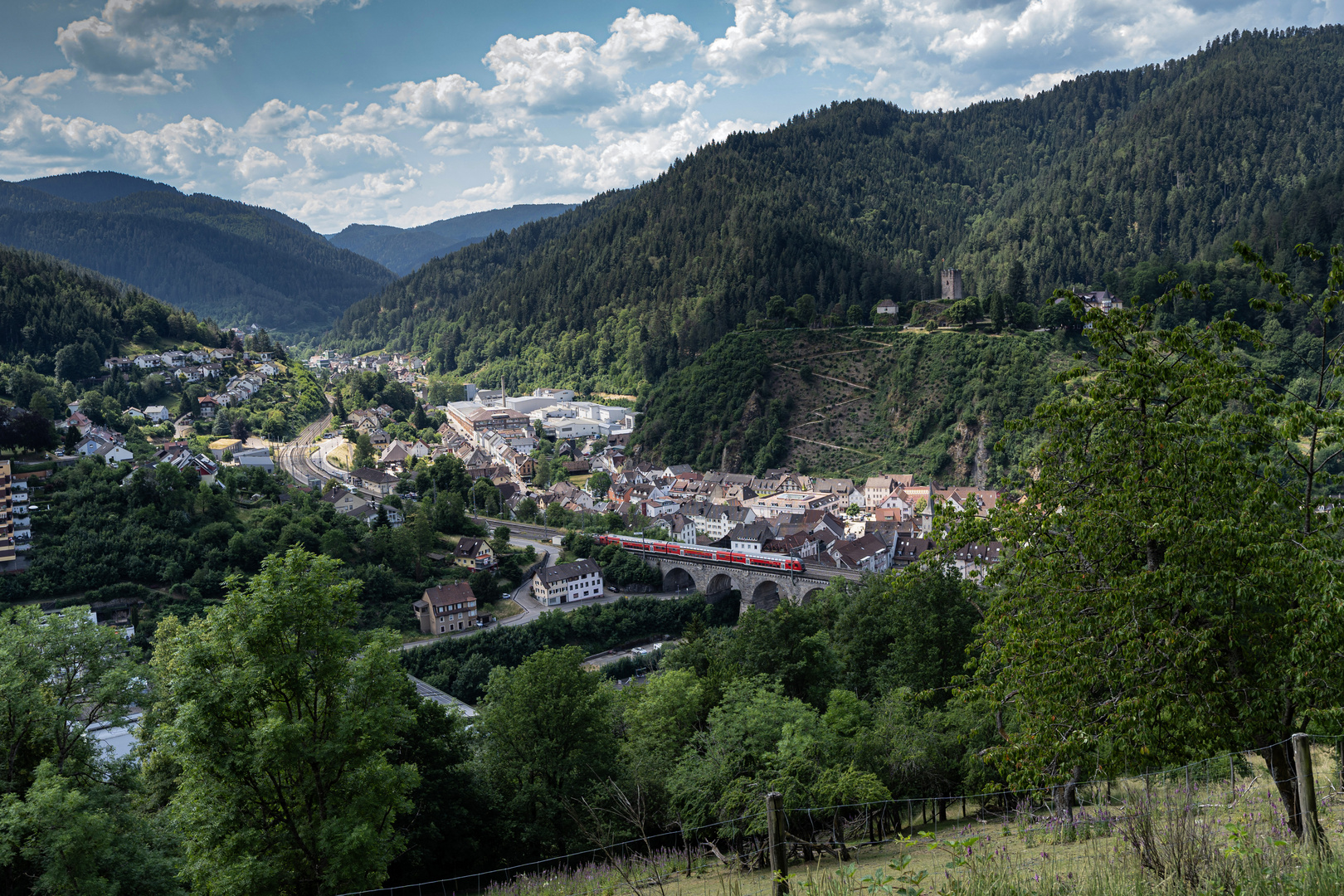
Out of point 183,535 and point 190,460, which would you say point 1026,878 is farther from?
point 190,460

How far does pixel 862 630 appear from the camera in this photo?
2283 cm

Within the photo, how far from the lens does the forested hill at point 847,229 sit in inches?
4070

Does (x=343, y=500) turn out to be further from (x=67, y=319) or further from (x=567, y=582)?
(x=67, y=319)

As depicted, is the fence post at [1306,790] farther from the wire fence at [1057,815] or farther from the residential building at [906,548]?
the residential building at [906,548]

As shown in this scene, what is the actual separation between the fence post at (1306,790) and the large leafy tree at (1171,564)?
605 mm

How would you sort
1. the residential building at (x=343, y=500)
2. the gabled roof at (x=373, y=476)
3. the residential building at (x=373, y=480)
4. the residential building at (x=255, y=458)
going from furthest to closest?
1. the residential building at (x=255, y=458)
2. the gabled roof at (x=373, y=476)
3. the residential building at (x=373, y=480)
4. the residential building at (x=343, y=500)

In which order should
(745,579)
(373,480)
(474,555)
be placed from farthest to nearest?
(373,480) < (745,579) < (474,555)

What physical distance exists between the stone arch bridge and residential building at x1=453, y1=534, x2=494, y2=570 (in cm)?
890

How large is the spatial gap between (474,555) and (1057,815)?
40.0 metres

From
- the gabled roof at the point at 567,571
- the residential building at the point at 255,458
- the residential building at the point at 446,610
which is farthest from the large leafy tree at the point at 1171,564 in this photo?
the residential building at the point at 255,458

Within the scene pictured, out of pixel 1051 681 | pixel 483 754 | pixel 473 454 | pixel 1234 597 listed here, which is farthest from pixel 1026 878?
pixel 473 454

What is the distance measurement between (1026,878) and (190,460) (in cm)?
5787

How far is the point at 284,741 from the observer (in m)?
8.76

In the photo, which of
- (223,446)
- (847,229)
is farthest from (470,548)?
(847,229)
